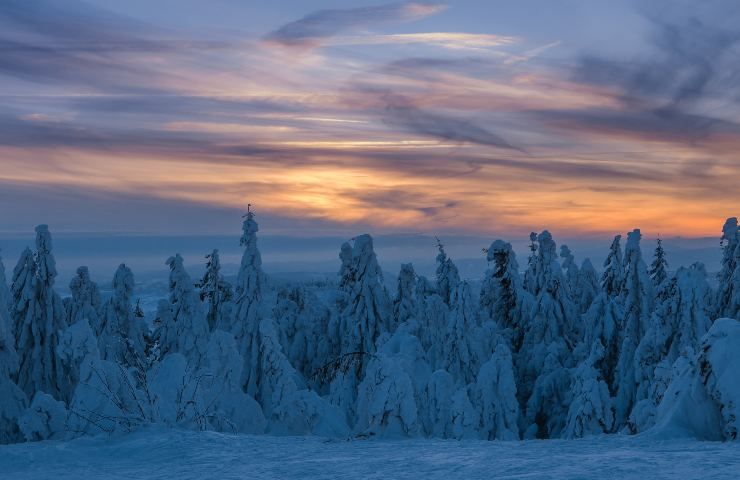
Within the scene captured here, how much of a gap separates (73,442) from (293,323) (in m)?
36.3

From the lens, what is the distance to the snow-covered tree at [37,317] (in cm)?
3008

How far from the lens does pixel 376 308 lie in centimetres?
3703

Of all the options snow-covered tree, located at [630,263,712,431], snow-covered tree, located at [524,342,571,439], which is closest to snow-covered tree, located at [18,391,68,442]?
snow-covered tree, located at [630,263,712,431]

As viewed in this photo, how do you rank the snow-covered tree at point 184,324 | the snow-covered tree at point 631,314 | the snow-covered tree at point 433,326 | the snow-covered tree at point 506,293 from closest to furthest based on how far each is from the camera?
the snow-covered tree at point 631,314, the snow-covered tree at point 184,324, the snow-covered tree at point 433,326, the snow-covered tree at point 506,293

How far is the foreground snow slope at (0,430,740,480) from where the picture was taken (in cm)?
717

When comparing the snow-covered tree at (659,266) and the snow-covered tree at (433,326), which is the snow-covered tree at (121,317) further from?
the snow-covered tree at (659,266)

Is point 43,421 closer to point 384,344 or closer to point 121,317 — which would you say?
point 384,344

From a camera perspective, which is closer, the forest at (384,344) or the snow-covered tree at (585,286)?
the forest at (384,344)

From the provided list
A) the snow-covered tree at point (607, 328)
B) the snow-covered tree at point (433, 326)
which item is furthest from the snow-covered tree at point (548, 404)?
the snow-covered tree at point (433, 326)

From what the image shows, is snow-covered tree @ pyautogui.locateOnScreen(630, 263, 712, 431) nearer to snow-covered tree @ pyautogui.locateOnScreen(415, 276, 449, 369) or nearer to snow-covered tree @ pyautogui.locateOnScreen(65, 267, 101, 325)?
snow-covered tree @ pyautogui.locateOnScreen(415, 276, 449, 369)

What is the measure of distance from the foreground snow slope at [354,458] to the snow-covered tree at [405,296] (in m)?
30.2

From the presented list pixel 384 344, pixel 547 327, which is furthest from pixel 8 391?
pixel 547 327

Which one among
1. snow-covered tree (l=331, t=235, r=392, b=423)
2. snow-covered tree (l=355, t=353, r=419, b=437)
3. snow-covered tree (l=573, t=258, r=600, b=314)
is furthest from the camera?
snow-covered tree (l=573, t=258, r=600, b=314)

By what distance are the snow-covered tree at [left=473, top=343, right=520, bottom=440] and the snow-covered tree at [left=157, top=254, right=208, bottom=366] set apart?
14.6 metres
